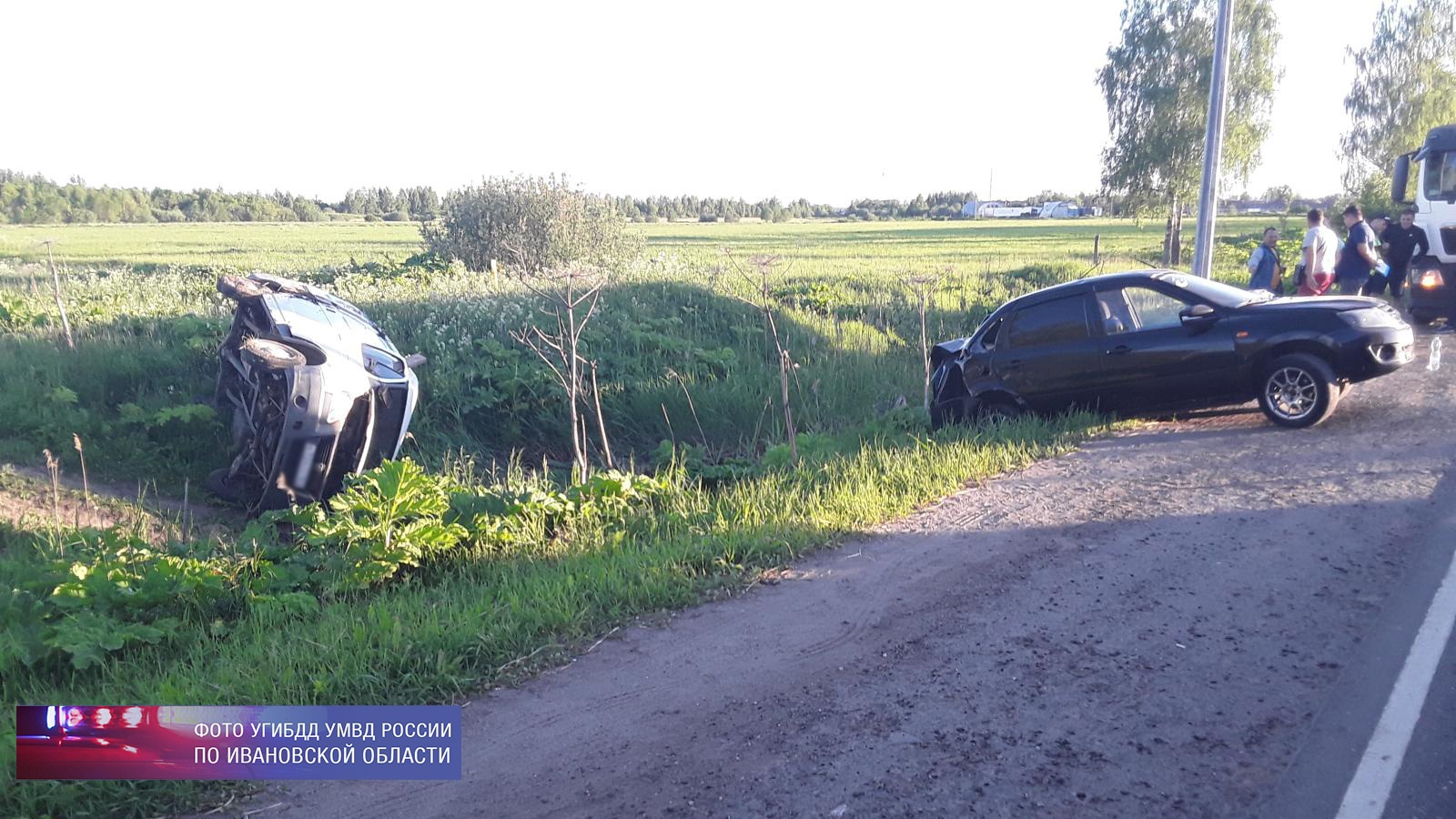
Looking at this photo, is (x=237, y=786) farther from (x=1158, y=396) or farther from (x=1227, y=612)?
(x=1158, y=396)

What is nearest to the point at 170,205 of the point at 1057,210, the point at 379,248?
the point at 379,248

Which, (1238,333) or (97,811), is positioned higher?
(1238,333)

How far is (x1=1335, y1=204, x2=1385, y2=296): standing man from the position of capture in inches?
549

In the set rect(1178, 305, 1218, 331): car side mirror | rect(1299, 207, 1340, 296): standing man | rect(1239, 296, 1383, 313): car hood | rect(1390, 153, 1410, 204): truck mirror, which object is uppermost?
rect(1390, 153, 1410, 204): truck mirror

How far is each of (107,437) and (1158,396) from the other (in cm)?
1065

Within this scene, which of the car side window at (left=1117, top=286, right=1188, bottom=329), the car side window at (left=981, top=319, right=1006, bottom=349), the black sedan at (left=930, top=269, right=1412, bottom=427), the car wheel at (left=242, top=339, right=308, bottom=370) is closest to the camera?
the car wheel at (left=242, top=339, right=308, bottom=370)

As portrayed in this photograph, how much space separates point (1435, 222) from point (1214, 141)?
413cm

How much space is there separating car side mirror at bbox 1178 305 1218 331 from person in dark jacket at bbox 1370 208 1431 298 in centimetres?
894

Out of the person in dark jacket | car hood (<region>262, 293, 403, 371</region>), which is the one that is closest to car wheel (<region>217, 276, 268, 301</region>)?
car hood (<region>262, 293, 403, 371</region>)

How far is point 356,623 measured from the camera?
511 cm

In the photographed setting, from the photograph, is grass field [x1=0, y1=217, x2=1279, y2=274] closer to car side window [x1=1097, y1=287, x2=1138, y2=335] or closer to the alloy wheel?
car side window [x1=1097, y1=287, x2=1138, y2=335]

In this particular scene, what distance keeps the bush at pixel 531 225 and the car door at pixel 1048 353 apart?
1299 centimetres

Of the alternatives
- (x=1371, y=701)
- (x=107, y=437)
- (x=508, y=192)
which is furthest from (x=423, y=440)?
(x=508, y=192)

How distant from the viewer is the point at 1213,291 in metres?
9.31
